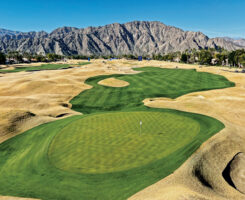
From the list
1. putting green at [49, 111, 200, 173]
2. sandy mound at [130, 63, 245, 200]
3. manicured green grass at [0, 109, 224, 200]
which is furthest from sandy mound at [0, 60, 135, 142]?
sandy mound at [130, 63, 245, 200]

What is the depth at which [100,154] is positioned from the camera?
54.4ft

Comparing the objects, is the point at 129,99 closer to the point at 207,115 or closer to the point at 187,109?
the point at 187,109

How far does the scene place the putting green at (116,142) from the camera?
50.6 feet

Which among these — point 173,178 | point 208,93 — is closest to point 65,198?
point 173,178

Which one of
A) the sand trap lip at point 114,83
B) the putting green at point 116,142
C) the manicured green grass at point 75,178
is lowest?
the manicured green grass at point 75,178

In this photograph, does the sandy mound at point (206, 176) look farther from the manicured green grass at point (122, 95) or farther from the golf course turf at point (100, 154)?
the manicured green grass at point (122, 95)

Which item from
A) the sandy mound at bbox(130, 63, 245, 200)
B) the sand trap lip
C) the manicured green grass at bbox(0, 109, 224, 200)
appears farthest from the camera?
the sand trap lip

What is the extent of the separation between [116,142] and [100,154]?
270 centimetres

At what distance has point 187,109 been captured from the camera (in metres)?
33.3

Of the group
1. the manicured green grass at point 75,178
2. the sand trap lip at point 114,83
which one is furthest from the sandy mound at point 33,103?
the manicured green grass at point 75,178

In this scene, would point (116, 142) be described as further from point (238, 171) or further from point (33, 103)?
point (33, 103)

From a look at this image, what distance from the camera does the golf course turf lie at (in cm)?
1323

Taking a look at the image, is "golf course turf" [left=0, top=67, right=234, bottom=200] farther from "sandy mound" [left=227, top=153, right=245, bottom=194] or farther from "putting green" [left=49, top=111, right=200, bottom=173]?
"sandy mound" [left=227, top=153, right=245, bottom=194]

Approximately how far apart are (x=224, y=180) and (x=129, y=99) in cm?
3428
